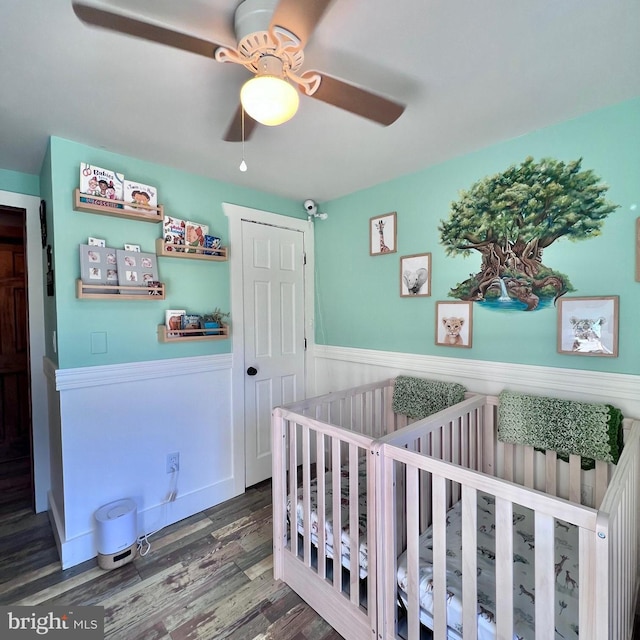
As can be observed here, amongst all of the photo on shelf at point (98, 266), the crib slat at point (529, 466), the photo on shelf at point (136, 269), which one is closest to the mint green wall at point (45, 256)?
the photo on shelf at point (98, 266)

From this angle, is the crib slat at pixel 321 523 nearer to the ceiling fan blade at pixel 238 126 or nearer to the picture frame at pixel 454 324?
the picture frame at pixel 454 324

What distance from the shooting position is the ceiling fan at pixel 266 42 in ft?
3.03

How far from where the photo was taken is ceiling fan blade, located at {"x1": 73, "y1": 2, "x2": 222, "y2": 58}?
88 centimetres

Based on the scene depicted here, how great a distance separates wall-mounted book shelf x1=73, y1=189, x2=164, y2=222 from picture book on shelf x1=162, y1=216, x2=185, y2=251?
6 centimetres

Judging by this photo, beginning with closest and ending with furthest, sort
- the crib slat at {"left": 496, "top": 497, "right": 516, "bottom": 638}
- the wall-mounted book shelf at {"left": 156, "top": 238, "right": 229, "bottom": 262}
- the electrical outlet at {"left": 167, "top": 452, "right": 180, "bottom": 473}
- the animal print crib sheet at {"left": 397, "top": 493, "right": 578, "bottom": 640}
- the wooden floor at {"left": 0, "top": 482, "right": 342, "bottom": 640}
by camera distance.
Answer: the crib slat at {"left": 496, "top": 497, "right": 516, "bottom": 638}, the animal print crib sheet at {"left": 397, "top": 493, "right": 578, "bottom": 640}, the wooden floor at {"left": 0, "top": 482, "right": 342, "bottom": 640}, the wall-mounted book shelf at {"left": 156, "top": 238, "right": 229, "bottom": 262}, the electrical outlet at {"left": 167, "top": 452, "right": 180, "bottom": 473}

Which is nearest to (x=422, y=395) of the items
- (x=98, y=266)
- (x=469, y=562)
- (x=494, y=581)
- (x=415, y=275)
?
(x=415, y=275)

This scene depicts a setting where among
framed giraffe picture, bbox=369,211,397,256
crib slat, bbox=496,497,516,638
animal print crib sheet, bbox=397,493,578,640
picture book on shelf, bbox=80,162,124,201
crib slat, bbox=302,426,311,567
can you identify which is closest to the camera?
crib slat, bbox=496,497,516,638

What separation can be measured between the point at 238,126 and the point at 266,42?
47 centimetres

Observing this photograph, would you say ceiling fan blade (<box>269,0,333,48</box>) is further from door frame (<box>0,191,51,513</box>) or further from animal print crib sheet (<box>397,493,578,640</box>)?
door frame (<box>0,191,51,513</box>)

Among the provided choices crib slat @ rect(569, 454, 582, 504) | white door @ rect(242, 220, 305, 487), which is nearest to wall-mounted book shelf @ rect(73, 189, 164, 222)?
white door @ rect(242, 220, 305, 487)

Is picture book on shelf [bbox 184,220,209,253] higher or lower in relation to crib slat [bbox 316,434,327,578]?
higher

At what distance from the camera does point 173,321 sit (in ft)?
7.44

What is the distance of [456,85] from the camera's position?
1431 mm

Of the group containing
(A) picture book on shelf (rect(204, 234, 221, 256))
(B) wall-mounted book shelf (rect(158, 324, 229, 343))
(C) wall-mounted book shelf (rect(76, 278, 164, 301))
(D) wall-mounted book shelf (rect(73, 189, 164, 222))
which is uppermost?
(D) wall-mounted book shelf (rect(73, 189, 164, 222))
